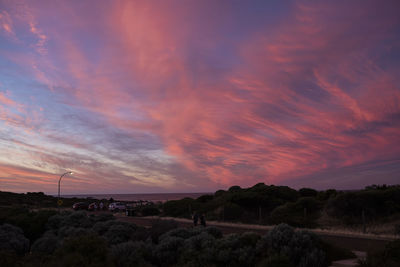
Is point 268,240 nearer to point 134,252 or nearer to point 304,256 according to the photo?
point 304,256

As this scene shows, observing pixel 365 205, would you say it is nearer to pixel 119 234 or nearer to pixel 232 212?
pixel 232 212

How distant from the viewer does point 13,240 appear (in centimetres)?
1908

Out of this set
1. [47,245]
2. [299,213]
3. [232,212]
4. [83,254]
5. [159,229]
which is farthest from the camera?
[232,212]

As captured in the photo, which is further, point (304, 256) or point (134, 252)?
point (134, 252)

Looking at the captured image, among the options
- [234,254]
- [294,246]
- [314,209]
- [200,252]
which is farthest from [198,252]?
[314,209]

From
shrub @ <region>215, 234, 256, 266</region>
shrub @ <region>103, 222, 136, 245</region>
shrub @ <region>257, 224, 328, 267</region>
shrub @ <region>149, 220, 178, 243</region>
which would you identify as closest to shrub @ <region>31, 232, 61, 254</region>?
shrub @ <region>103, 222, 136, 245</region>

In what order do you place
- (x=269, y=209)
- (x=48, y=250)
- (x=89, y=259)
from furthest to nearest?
(x=269, y=209), (x=48, y=250), (x=89, y=259)

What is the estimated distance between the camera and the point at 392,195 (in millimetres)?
36125

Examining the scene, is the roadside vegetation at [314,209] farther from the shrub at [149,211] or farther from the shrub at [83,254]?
the shrub at [83,254]

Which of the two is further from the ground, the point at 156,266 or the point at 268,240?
the point at 268,240

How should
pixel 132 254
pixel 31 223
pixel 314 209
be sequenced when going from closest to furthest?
pixel 132 254
pixel 31 223
pixel 314 209

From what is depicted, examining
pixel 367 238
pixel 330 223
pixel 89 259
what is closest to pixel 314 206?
pixel 330 223

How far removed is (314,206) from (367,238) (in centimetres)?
1903

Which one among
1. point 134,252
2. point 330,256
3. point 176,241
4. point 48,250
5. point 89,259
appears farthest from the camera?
point 48,250
